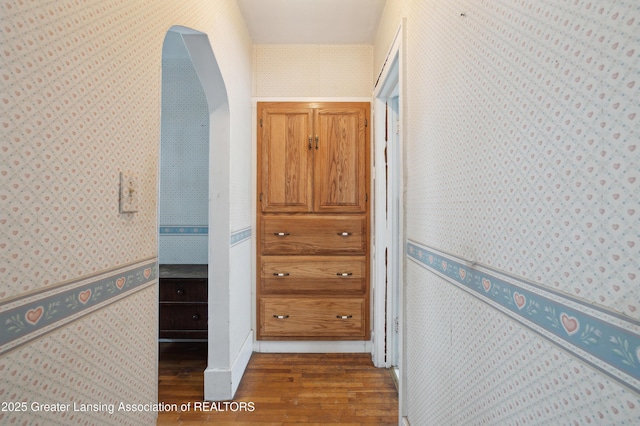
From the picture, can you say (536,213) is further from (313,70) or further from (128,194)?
(313,70)

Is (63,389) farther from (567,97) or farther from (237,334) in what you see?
(237,334)

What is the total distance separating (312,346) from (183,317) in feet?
3.55

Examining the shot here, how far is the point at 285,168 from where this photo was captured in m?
2.85

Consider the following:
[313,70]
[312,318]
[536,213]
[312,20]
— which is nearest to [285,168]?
[313,70]

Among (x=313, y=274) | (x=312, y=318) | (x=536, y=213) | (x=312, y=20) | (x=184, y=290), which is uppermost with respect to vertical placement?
(x=312, y=20)

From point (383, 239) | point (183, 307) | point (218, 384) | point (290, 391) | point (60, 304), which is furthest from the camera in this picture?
point (183, 307)

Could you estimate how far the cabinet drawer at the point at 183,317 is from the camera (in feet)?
9.24

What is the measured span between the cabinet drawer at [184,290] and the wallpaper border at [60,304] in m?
1.80

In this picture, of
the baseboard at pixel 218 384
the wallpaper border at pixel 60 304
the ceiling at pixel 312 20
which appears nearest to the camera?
the wallpaper border at pixel 60 304

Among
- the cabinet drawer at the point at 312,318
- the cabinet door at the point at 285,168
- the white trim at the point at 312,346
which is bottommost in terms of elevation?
the white trim at the point at 312,346

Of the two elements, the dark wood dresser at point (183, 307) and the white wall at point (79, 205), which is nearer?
the white wall at point (79, 205)

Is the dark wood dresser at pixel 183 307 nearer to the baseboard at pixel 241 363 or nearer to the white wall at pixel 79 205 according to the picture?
the baseboard at pixel 241 363

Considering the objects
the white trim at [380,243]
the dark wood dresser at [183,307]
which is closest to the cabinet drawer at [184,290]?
the dark wood dresser at [183,307]

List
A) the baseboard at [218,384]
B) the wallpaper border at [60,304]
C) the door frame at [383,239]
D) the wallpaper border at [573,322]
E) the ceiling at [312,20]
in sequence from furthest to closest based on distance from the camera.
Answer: the door frame at [383,239] < the ceiling at [312,20] < the baseboard at [218,384] < the wallpaper border at [60,304] < the wallpaper border at [573,322]
